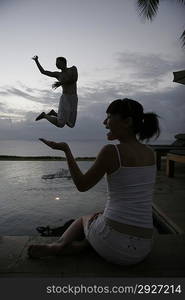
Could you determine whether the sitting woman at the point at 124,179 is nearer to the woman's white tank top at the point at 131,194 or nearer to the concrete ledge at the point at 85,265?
the woman's white tank top at the point at 131,194

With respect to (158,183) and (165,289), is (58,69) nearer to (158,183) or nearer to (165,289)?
(165,289)

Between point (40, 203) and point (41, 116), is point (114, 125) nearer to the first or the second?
point (41, 116)

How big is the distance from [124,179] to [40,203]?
4351mm

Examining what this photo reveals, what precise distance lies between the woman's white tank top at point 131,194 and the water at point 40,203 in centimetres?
291

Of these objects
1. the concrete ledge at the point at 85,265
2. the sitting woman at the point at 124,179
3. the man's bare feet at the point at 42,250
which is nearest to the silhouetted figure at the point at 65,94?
the sitting woman at the point at 124,179

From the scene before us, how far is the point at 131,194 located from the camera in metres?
2.14

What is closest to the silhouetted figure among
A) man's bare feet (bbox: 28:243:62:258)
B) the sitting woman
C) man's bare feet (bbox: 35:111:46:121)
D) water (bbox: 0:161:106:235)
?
man's bare feet (bbox: 35:111:46:121)

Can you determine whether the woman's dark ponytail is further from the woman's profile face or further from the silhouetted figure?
the silhouetted figure

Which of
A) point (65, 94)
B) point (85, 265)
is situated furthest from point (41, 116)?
point (85, 265)

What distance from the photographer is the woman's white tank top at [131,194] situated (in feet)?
6.89

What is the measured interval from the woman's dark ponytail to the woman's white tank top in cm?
28

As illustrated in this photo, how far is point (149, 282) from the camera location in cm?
207

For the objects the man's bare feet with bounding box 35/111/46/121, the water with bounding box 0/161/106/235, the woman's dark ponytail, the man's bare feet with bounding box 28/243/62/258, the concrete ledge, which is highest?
the man's bare feet with bounding box 35/111/46/121

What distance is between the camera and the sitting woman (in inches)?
82.4
